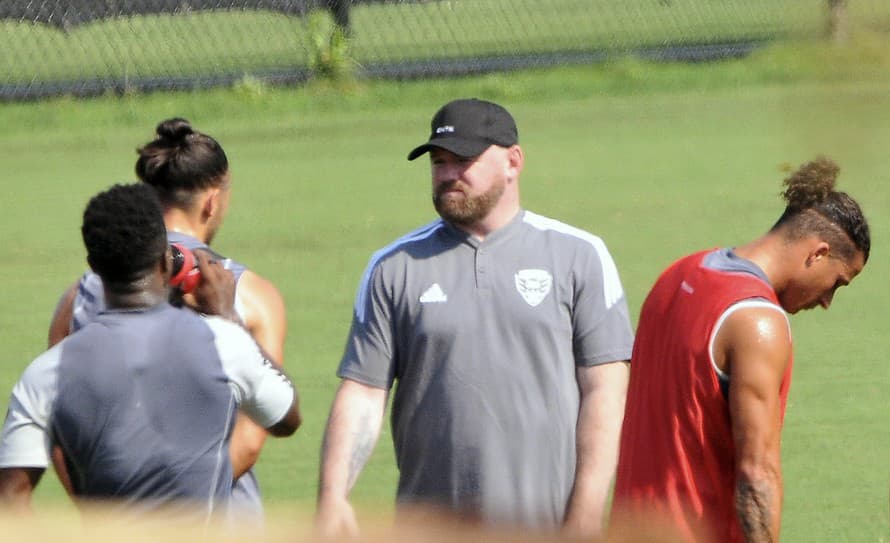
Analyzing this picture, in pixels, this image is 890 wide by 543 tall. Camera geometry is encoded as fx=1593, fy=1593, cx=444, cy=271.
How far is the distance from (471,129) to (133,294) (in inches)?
58.2

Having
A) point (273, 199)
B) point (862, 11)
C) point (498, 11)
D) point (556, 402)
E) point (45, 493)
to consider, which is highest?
point (498, 11)

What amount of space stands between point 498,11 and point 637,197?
5.95 meters

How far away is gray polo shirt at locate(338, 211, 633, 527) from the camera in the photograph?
16.1 feet

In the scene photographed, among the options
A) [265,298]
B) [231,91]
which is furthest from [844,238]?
[231,91]

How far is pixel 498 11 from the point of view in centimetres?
1903

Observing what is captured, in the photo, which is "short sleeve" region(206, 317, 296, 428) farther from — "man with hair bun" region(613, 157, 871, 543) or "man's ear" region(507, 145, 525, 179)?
"man's ear" region(507, 145, 525, 179)

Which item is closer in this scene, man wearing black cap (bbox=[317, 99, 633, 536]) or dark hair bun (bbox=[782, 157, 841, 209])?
dark hair bun (bbox=[782, 157, 841, 209])

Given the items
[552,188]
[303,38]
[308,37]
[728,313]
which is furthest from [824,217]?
[303,38]

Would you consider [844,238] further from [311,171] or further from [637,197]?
[311,171]

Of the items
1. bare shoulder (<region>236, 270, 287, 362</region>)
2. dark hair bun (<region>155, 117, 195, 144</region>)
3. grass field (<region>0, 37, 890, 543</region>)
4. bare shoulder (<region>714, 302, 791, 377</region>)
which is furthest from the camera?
grass field (<region>0, 37, 890, 543</region>)

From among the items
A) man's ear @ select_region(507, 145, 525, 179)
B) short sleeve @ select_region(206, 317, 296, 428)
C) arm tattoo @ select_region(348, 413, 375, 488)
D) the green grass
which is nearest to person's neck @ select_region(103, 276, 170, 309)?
short sleeve @ select_region(206, 317, 296, 428)

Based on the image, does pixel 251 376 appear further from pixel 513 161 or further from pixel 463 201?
pixel 513 161

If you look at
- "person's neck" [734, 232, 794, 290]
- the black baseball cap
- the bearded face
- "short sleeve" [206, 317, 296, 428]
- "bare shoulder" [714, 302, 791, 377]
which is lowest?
"short sleeve" [206, 317, 296, 428]

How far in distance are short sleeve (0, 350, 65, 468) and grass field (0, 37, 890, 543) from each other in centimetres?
137
